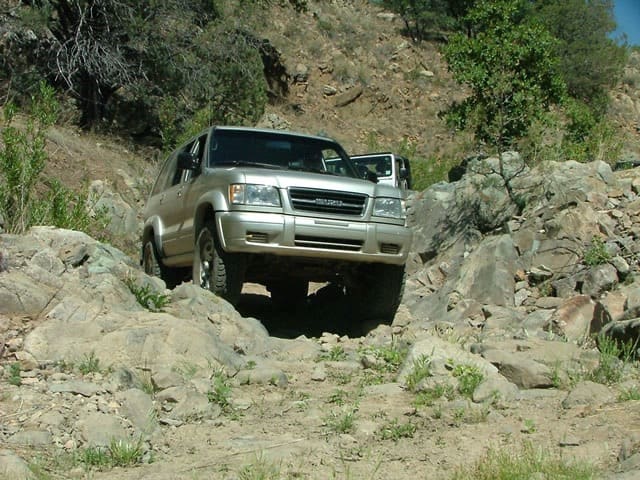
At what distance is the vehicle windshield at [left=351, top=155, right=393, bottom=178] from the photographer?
52.9 feet

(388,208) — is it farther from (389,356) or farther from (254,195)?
(389,356)

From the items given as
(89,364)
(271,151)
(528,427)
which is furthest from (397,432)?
(271,151)

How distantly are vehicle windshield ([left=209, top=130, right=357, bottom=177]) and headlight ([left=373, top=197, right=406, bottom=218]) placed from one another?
2.52 feet

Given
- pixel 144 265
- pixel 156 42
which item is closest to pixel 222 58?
pixel 156 42

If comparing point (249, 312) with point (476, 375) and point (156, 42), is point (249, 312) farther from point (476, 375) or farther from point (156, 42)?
point (156, 42)

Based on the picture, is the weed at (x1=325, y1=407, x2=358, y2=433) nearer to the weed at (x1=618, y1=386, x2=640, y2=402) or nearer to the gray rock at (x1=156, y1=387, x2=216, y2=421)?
the gray rock at (x1=156, y1=387, x2=216, y2=421)

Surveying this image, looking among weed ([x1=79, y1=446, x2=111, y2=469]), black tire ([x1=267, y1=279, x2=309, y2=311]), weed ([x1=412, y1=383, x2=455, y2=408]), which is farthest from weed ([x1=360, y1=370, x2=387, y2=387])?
black tire ([x1=267, y1=279, x2=309, y2=311])

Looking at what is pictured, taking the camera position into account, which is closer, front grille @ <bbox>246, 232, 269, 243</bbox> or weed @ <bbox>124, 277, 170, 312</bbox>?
weed @ <bbox>124, 277, 170, 312</bbox>

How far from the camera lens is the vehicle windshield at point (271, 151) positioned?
866 cm

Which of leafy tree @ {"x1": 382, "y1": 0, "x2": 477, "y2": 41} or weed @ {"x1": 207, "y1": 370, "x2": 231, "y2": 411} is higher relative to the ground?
leafy tree @ {"x1": 382, "y1": 0, "x2": 477, "y2": 41}

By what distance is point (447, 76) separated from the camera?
4009 centimetres

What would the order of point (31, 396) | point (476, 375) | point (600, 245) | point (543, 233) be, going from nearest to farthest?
point (31, 396) → point (476, 375) → point (600, 245) → point (543, 233)

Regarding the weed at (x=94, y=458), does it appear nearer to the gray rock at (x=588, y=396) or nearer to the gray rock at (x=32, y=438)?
the gray rock at (x=32, y=438)

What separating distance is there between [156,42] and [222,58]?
2751 millimetres
